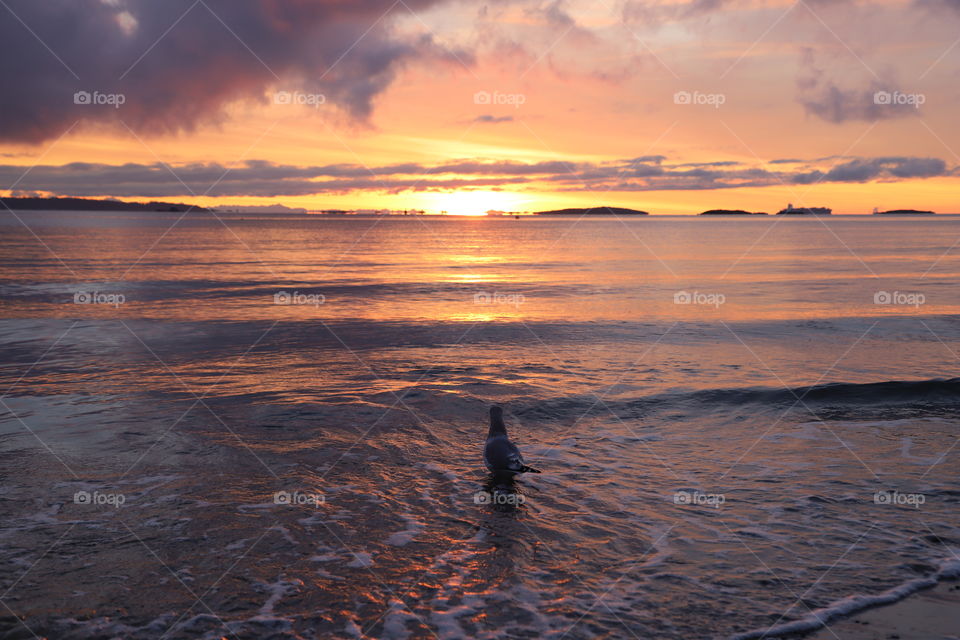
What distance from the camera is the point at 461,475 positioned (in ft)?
33.7

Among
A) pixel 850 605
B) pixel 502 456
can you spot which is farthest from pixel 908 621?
pixel 502 456

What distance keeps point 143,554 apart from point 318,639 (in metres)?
2.84

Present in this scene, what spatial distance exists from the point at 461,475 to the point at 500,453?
0.96m

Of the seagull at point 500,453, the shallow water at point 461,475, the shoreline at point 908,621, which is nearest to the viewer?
the shoreline at point 908,621

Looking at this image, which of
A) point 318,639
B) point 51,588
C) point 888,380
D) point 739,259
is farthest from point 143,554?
point 739,259

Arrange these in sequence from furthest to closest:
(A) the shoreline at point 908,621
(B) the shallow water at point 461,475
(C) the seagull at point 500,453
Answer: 1. (C) the seagull at point 500,453
2. (B) the shallow water at point 461,475
3. (A) the shoreline at point 908,621

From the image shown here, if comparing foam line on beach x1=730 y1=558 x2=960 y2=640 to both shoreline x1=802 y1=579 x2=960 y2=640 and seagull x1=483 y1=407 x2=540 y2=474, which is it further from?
seagull x1=483 y1=407 x2=540 y2=474

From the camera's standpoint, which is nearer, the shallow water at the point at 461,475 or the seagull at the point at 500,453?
the shallow water at the point at 461,475

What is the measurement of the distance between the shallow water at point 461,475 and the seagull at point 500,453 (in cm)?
45

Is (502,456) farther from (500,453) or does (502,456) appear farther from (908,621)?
(908,621)

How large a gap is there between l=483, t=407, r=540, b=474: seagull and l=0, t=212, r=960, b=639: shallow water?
0.45 metres

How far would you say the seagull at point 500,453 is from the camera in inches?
375

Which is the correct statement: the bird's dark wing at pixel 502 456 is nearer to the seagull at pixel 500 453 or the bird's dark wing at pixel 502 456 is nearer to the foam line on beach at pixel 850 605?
the seagull at pixel 500 453

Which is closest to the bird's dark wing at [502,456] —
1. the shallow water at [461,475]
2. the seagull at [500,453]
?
the seagull at [500,453]
